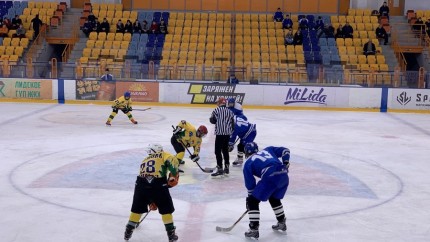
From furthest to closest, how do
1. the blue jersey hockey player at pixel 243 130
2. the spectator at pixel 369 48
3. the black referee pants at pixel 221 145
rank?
the spectator at pixel 369 48 → the blue jersey hockey player at pixel 243 130 → the black referee pants at pixel 221 145

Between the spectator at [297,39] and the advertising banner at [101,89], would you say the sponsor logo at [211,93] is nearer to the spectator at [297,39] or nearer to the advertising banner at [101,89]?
the advertising banner at [101,89]

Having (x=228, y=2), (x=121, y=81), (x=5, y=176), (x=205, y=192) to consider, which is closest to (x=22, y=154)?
(x=5, y=176)

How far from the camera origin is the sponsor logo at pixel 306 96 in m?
22.9

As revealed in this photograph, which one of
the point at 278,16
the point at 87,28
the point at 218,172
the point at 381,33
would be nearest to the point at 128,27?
the point at 87,28

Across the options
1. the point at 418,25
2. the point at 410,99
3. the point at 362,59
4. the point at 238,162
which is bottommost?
the point at 238,162

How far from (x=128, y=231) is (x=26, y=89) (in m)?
18.4

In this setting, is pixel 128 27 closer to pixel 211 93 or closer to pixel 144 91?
pixel 144 91

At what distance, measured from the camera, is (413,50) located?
2894cm

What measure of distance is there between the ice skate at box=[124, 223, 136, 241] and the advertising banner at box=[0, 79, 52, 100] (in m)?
17.9

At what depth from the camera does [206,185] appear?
968 cm

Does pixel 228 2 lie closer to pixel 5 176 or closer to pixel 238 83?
pixel 238 83

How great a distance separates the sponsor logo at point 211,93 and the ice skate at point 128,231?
1657 cm

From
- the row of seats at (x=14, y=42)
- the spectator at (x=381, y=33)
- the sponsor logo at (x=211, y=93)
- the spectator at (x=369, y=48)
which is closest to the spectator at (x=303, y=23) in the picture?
the spectator at (x=381, y=33)

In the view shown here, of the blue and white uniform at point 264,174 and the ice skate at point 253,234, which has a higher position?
the blue and white uniform at point 264,174
